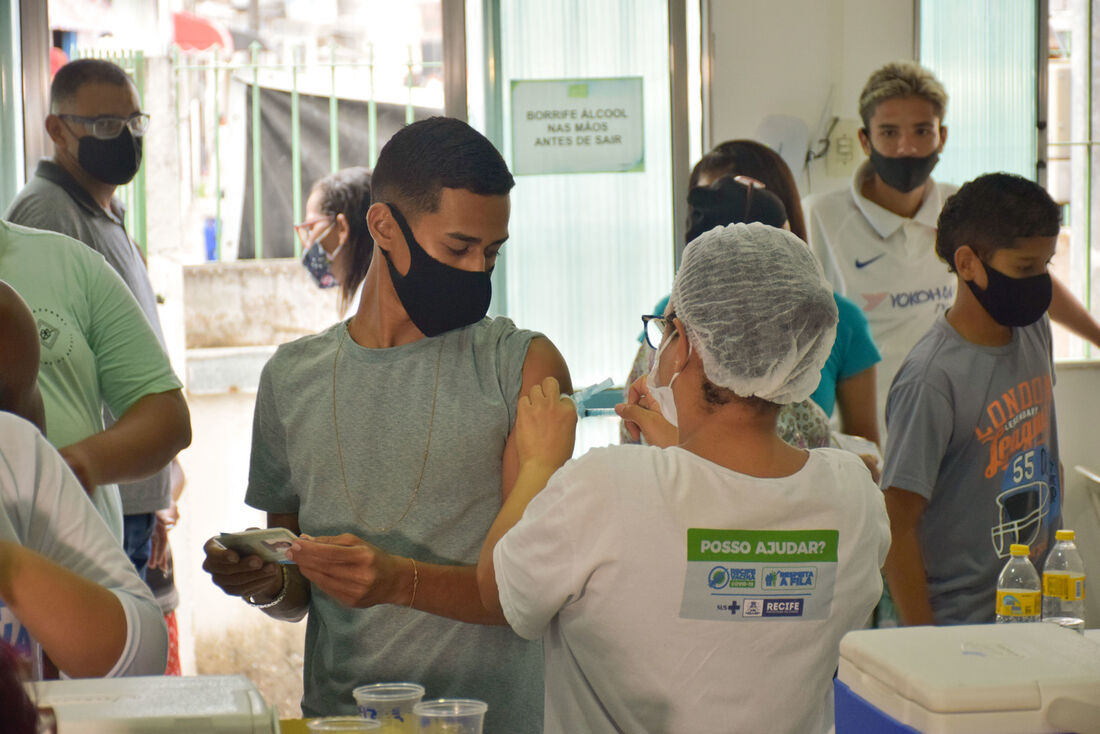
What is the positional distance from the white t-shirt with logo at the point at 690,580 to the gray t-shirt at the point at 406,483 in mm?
195

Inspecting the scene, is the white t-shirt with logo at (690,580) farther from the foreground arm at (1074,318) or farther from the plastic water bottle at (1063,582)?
the foreground arm at (1074,318)

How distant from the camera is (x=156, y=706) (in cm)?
87

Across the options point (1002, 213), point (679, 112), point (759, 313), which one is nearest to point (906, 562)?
point (1002, 213)

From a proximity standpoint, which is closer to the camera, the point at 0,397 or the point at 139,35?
the point at 0,397

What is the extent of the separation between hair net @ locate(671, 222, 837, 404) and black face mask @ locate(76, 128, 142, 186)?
2.24 m

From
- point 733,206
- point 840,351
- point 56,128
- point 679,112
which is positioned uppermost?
point 679,112

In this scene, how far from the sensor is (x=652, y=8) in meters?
4.05

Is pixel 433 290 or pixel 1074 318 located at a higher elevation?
pixel 433 290

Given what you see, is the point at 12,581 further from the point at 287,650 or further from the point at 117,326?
the point at 287,650

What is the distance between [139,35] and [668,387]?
612 cm

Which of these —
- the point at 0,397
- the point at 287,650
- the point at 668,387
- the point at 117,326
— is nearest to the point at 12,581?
the point at 0,397

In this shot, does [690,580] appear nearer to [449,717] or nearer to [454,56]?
[449,717]

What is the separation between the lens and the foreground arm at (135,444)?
76.9 inches

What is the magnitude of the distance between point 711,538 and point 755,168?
184 centimetres
